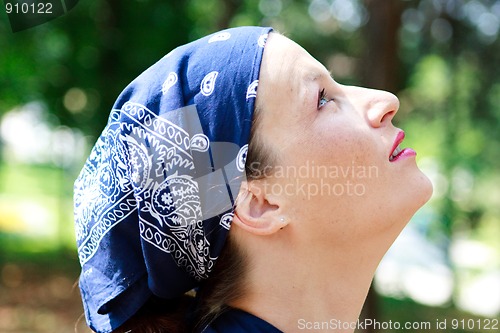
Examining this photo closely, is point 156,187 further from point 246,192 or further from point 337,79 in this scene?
point 337,79

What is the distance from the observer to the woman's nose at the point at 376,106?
5.90ft

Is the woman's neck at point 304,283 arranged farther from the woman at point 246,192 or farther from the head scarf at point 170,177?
the head scarf at point 170,177

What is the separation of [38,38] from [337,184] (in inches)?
305

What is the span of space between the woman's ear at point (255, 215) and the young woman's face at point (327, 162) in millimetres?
28

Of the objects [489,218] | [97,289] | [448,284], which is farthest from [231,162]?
[489,218]

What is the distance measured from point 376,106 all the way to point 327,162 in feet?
→ 0.82

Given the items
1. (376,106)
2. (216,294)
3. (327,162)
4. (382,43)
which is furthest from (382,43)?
(216,294)

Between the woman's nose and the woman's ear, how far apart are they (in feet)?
1.25

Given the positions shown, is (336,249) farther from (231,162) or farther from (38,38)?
(38,38)

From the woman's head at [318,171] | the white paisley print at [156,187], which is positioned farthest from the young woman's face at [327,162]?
the white paisley print at [156,187]

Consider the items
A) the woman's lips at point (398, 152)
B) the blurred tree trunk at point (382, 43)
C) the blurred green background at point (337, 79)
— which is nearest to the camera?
the woman's lips at point (398, 152)

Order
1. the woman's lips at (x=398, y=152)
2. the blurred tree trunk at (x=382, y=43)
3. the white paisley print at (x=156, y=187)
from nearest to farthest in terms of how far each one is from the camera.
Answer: the white paisley print at (x=156, y=187) < the woman's lips at (x=398, y=152) < the blurred tree trunk at (x=382, y=43)

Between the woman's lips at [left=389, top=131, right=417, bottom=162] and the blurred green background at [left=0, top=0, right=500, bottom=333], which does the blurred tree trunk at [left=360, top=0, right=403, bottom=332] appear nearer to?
the blurred green background at [left=0, top=0, right=500, bottom=333]

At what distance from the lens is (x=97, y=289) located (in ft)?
5.89
